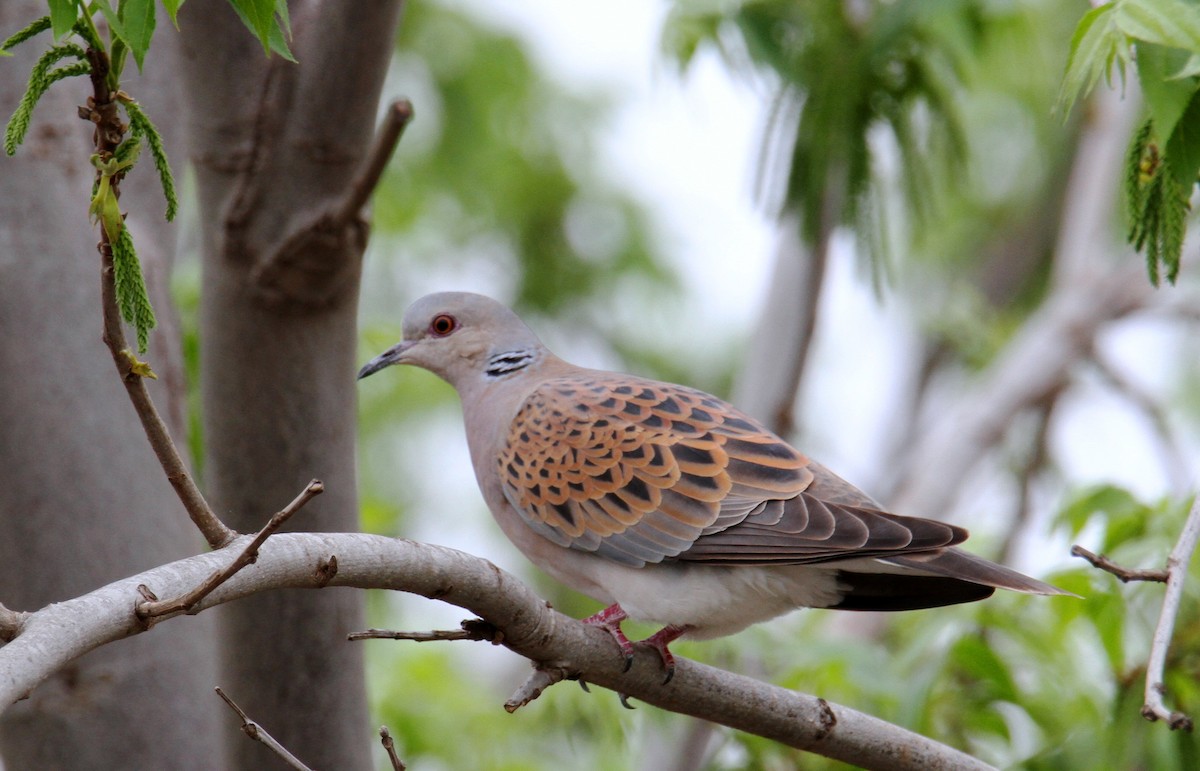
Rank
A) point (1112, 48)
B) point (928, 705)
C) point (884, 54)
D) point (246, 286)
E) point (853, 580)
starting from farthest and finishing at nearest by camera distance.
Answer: point (884, 54), point (928, 705), point (853, 580), point (246, 286), point (1112, 48)

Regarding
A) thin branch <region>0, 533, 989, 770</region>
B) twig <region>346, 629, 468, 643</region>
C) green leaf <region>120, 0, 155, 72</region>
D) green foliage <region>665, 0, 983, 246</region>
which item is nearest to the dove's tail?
thin branch <region>0, 533, 989, 770</region>

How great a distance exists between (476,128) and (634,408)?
4450 mm

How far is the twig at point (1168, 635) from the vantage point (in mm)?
1762

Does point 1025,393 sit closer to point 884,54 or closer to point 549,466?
point 884,54

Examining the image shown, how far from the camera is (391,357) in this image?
3.63 metres

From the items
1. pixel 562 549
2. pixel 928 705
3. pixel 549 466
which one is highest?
pixel 549 466

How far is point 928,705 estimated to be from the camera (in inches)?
143

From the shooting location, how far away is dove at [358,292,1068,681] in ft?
8.66

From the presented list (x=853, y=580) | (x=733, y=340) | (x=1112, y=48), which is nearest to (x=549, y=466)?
(x=853, y=580)

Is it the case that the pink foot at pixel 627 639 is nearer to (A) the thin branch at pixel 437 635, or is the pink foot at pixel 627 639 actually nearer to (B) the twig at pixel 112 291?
(A) the thin branch at pixel 437 635

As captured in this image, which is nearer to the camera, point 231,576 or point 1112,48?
point 231,576

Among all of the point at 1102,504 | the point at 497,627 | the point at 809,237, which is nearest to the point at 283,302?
the point at 497,627

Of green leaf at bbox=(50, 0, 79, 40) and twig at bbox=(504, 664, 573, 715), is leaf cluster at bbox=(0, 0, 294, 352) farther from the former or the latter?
twig at bbox=(504, 664, 573, 715)

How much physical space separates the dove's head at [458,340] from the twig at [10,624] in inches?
87.2
